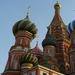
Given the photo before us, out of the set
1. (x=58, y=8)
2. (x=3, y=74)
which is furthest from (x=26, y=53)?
(x=58, y=8)

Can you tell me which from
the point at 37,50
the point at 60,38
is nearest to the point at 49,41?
the point at 60,38

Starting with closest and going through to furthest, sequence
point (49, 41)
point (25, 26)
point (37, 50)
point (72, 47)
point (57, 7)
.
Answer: point (72, 47), point (25, 26), point (49, 41), point (37, 50), point (57, 7)

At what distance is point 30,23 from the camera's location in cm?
3048

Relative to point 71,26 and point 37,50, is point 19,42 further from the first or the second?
point 71,26

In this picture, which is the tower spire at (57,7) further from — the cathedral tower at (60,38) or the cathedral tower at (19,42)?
the cathedral tower at (19,42)

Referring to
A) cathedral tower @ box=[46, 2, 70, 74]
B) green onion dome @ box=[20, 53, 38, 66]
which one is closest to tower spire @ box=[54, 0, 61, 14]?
cathedral tower @ box=[46, 2, 70, 74]

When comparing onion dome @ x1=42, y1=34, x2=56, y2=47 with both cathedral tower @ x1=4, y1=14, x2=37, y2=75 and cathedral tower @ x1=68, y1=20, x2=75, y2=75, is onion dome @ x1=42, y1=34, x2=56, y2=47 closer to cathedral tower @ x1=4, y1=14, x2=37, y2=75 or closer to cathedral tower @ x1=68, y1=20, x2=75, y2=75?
cathedral tower @ x1=4, y1=14, x2=37, y2=75

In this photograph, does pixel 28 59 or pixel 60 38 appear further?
pixel 60 38

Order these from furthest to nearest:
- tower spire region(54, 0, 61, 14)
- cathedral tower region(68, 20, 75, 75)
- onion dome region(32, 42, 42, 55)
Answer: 1. tower spire region(54, 0, 61, 14)
2. onion dome region(32, 42, 42, 55)
3. cathedral tower region(68, 20, 75, 75)

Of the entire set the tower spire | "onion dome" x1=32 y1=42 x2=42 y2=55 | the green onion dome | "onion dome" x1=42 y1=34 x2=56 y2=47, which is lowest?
the green onion dome

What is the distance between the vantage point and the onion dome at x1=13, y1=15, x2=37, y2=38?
Result: 99.0ft

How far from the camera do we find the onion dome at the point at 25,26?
99.0 feet

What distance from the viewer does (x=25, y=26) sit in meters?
30.2

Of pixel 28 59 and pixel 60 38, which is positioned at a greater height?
pixel 60 38
